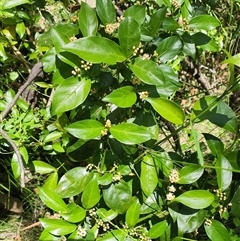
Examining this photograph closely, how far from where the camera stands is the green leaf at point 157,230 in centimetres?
135

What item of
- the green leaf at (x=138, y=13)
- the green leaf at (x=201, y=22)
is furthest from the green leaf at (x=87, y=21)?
the green leaf at (x=201, y=22)

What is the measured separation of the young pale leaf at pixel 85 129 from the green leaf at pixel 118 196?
198mm

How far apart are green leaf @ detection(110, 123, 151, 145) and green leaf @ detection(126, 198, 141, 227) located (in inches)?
9.8

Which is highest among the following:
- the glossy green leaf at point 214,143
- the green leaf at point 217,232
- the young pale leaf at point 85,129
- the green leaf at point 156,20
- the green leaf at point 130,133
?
the green leaf at point 156,20

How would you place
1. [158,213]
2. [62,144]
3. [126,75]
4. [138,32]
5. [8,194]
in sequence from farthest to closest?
[8,194], [62,144], [158,213], [126,75], [138,32]

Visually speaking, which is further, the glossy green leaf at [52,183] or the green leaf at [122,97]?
the glossy green leaf at [52,183]

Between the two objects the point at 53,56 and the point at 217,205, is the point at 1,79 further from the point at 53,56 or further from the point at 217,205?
the point at 217,205

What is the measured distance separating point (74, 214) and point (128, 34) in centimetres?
54

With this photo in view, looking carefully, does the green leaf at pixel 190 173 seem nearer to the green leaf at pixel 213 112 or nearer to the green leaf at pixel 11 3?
the green leaf at pixel 213 112

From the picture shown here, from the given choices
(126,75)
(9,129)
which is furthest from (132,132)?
(9,129)

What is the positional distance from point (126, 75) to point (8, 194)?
3.06 feet

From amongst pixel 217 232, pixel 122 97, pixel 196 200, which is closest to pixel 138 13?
pixel 122 97

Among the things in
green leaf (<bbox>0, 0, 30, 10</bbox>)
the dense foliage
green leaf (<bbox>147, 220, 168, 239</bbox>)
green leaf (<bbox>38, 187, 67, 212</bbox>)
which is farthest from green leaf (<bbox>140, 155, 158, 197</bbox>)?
green leaf (<bbox>0, 0, 30, 10</bbox>)

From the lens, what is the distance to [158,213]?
1.41 m
